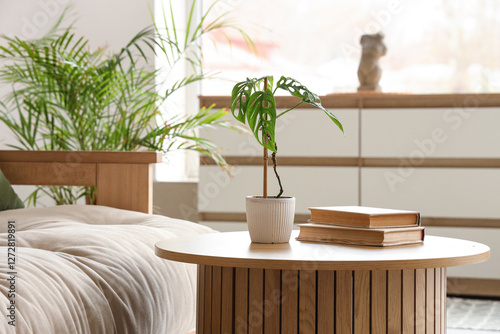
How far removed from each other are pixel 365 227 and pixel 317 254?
7.8 inches

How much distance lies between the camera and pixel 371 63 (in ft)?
13.1

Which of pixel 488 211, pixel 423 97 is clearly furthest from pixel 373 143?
pixel 488 211

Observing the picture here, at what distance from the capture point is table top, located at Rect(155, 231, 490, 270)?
53.6 inches

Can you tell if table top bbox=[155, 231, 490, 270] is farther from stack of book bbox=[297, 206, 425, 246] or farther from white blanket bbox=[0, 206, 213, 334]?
white blanket bbox=[0, 206, 213, 334]

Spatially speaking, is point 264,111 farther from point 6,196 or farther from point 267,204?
point 6,196

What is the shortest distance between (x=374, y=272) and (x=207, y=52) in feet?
11.2

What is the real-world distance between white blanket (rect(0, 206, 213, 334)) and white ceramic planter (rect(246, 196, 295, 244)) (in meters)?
0.34

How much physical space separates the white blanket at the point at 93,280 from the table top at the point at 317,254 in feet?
0.53

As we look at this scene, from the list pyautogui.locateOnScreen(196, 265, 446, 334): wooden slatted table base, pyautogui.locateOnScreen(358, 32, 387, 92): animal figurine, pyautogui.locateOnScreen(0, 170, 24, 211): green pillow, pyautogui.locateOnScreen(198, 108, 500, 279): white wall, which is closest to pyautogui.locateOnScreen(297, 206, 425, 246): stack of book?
pyautogui.locateOnScreen(196, 265, 446, 334): wooden slatted table base

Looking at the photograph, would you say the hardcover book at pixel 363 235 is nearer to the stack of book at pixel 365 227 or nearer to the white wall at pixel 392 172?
the stack of book at pixel 365 227

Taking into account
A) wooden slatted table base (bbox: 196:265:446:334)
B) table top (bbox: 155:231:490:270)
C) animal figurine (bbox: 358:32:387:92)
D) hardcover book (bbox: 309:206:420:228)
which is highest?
animal figurine (bbox: 358:32:387:92)

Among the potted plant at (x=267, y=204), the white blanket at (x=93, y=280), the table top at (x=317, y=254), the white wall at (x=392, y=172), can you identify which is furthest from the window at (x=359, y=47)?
the table top at (x=317, y=254)

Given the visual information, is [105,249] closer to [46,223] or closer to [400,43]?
[46,223]

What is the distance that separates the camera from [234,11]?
4.61 metres
